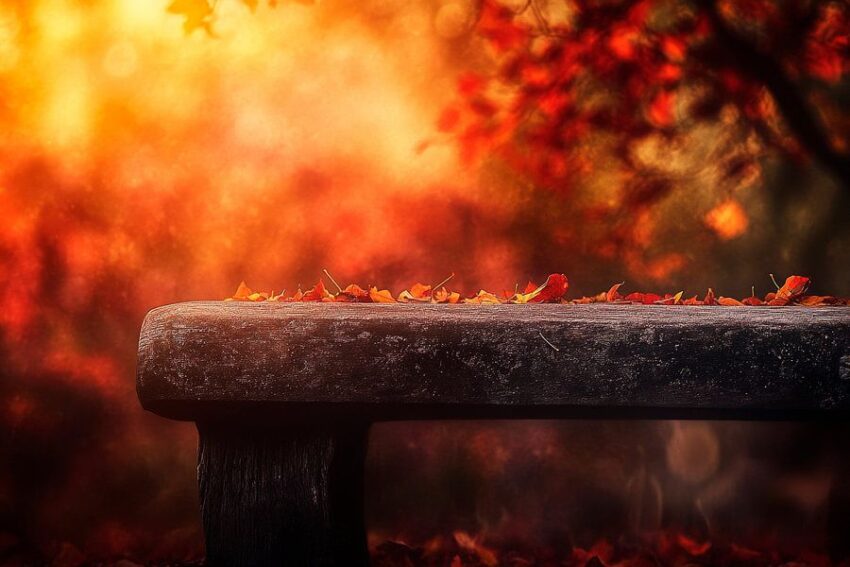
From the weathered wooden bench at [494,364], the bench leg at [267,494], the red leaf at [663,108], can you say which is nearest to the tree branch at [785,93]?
the red leaf at [663,108]

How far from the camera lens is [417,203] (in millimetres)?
2938

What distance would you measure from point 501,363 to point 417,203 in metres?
1.89

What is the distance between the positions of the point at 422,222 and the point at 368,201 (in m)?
0.22

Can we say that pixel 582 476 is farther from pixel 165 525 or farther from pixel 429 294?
pixel 165 525

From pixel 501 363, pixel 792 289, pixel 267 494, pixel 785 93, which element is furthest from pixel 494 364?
pixel 785 93

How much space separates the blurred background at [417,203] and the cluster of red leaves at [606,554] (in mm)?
42

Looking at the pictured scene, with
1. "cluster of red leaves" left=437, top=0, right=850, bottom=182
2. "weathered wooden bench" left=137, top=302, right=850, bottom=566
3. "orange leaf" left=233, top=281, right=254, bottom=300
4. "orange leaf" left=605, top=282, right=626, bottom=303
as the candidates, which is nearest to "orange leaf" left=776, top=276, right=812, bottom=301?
"orange leaf" left=605, top=282, right=626, bottom=303

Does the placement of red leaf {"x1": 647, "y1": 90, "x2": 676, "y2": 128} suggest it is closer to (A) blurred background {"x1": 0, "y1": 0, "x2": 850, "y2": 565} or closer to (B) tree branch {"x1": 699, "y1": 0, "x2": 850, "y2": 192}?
(A) blurred background {"x1": 0, "y1": 0, "x2": 850, "y2": 565}

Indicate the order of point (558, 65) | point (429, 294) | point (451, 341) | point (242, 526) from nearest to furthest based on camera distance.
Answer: point (451, 341) → point (242, 526) → point (429, 294) → point (558, 65)

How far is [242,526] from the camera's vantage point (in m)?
1.23

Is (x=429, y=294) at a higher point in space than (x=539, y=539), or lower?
higher

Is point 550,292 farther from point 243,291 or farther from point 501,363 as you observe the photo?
point 243,291

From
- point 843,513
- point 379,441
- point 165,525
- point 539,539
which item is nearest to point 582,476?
point 539,539

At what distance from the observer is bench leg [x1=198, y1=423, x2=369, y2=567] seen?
1230 millimetres
